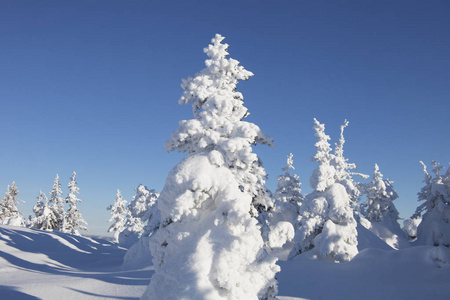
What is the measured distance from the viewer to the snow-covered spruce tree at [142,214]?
26.0m

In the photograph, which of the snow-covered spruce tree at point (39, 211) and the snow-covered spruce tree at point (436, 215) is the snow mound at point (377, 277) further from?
the snow-covered spruce tree at point (39, 211)

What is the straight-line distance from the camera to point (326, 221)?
2395 centimetres

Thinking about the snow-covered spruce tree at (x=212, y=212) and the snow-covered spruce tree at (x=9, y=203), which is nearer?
the snow-covered spruce tree at (x=212, y=212)

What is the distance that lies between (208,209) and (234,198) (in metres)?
1.05

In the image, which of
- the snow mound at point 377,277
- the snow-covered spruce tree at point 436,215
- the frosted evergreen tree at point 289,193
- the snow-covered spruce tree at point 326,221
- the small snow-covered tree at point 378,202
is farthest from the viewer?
the small snow-covered tree at point 378,202

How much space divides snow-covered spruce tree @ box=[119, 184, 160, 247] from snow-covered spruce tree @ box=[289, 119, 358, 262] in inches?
489

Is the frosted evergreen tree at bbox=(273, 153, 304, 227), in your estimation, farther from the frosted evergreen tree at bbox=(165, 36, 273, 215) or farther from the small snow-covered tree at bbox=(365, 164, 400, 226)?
the frosted evergreen tree at bbox=(165, 36, 273, 215)

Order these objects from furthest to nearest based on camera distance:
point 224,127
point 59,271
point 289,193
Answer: point 289,193
point 59,271
point 224,127

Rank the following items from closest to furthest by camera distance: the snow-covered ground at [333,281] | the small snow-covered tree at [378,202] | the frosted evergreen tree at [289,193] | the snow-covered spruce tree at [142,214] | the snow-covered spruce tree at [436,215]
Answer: the snow-covered ground at [333,281] < the snow-covered spruce tree at [142,214] < the snow-covered spruce tree at [436,215] < the frosted evergreen tree at [289,193] < the small snow-covered tree at [378,202]

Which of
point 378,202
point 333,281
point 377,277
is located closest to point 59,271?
point 333,281

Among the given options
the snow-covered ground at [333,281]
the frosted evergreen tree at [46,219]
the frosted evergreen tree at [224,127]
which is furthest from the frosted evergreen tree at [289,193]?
the frosted evergreen tree at [46,219]

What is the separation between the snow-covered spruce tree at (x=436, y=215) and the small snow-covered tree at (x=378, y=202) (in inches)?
428

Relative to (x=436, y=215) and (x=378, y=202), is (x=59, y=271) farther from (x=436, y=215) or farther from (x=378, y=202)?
(x=378, y=202)

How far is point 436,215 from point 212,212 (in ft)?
103
